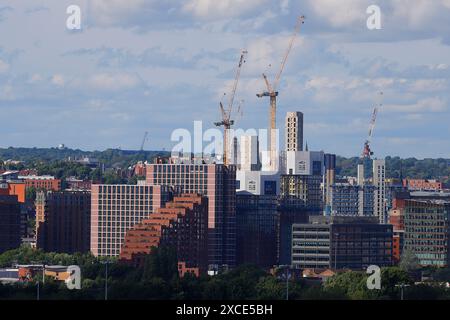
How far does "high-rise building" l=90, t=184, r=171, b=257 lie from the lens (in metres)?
176

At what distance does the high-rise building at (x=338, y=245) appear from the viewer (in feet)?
543

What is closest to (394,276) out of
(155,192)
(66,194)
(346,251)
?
(346,251)

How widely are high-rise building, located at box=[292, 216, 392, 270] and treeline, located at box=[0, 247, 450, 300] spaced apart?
2773 cm

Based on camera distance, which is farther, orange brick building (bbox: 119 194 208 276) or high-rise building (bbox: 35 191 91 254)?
high-rise building (bbox: 35 191 91 254)

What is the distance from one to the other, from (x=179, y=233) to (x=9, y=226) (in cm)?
2620

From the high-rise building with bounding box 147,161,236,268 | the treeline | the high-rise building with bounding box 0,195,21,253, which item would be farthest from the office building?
the treeline

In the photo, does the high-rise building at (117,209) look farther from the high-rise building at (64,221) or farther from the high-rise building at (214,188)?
the high-rise building at (214,188)

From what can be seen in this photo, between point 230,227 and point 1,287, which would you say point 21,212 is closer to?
point 230,227

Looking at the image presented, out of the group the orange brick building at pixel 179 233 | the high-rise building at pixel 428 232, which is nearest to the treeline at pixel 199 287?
the orange brick building at pixel 179 233

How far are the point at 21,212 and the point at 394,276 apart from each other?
9207cm

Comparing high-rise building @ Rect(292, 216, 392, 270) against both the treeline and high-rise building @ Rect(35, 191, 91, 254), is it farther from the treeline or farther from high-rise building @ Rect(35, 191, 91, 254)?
the treeline

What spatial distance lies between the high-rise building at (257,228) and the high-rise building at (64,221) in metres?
13.1

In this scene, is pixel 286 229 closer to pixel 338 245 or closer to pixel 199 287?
pixel 338 245
